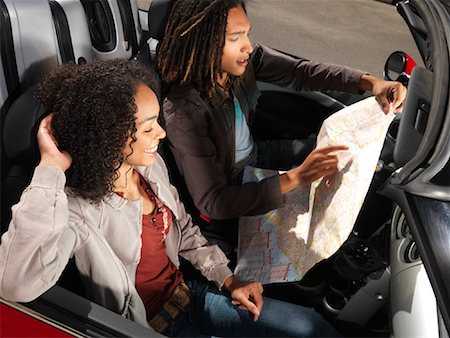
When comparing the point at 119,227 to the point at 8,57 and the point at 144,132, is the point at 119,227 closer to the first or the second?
the point at 144,132

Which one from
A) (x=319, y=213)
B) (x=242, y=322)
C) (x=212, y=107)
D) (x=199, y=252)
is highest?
(x=212, y=107)

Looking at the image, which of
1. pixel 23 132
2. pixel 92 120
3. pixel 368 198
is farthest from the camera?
pixel 368 198

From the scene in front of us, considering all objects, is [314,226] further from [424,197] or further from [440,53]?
[440,53]

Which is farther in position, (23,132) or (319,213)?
(319,213)

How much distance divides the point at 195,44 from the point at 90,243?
654mm

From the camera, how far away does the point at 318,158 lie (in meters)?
1.48

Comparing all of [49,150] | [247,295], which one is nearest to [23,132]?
[49,150]

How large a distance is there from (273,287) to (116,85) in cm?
104

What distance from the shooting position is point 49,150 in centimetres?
108

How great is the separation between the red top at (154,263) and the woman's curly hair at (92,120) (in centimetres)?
20

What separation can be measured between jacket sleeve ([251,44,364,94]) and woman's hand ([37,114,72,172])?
102 centimetres

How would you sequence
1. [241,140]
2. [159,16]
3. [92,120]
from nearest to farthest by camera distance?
[92,120] → [159,16] → [241,140]

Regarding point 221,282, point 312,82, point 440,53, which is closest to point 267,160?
point 312,82

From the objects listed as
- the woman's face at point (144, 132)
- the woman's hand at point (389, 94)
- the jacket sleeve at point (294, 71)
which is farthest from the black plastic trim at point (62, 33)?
the woman's hand at point (389, 94)
